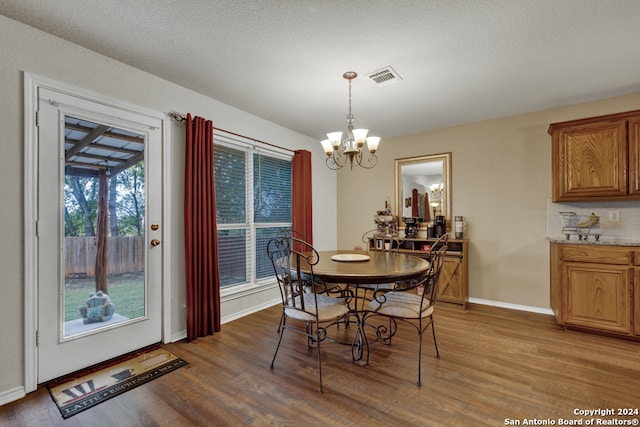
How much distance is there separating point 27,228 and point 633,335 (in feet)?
16.3

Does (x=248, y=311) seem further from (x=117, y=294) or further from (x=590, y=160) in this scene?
(x=590, y=160)

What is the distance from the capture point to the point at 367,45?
2170 mm

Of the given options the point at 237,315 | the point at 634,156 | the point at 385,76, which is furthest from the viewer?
the point at 237,315

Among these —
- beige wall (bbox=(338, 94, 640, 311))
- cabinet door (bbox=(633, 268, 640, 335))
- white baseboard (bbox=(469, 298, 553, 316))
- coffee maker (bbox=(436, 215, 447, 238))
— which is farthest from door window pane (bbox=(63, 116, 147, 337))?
cabinet door (bbox=(633, 268, 640, 335))

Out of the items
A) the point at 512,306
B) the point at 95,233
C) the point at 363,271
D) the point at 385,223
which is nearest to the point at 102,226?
the point at 95,233

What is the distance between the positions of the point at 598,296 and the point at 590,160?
4.46 feet

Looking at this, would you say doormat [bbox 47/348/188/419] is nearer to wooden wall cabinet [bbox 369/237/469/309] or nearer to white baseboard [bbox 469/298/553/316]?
wooden wall cabinet [bbox 369/237/469/309]

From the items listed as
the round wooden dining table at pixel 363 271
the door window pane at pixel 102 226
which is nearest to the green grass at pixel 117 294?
the door window pane at pixel 102 226

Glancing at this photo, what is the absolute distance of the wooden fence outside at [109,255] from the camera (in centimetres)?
215

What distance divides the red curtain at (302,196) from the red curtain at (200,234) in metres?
1.37

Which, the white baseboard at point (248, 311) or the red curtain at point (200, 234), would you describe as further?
the white baseboard at point (248, 311)

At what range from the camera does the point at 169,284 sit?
2.72 meters

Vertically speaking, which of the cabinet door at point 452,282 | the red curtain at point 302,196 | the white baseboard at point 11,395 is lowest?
the white baseboard at point 11,395

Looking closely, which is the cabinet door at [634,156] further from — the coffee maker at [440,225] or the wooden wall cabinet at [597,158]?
the coffee maker at [440,225]
